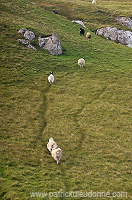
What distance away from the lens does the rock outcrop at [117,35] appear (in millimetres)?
64950

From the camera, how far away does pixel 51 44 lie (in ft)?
145

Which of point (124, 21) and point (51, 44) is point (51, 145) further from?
point (124, 21)

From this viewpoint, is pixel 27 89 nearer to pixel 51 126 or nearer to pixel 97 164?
pixel 51 126

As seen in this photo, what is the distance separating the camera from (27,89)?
3225cm

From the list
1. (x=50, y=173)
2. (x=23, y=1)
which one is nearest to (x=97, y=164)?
(x=50, y=173)

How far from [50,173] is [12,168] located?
2.83m

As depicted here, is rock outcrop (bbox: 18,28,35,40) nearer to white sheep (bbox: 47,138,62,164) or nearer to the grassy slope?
the grassy slope

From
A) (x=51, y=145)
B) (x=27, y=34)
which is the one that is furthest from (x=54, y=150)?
(x=27, y=34)

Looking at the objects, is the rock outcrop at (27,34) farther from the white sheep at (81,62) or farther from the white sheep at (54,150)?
the white sheep at (54,150)

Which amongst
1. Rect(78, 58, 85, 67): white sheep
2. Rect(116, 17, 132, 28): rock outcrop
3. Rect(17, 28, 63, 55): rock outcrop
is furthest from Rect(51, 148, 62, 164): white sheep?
Rect(116, 17, 132, 28): rock outcrop

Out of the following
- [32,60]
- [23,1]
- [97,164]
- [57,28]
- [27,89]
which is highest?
[23,1]

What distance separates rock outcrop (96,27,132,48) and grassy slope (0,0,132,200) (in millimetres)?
A: 12598

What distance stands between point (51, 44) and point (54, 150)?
94.5 feet

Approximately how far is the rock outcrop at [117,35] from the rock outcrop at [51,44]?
25.6 metres
